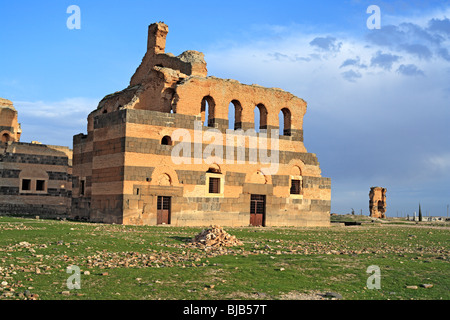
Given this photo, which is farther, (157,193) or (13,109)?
(13,109)

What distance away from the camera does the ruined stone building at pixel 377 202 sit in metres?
61.3

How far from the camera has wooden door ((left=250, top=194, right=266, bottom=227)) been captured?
1242 inches

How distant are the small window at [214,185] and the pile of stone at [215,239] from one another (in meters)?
11.6

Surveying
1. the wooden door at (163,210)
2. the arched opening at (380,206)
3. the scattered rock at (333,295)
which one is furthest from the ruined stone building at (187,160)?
the arched opening at (380,206)

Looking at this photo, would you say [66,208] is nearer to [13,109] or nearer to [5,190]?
[5,190]

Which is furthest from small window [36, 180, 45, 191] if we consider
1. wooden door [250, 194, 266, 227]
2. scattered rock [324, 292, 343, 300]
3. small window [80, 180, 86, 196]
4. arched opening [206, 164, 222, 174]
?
scattered rock [324, 292, 343, 300]

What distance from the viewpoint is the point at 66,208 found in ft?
137

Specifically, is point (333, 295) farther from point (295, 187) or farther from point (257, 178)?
point (295, 187)

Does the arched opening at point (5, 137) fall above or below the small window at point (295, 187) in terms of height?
above

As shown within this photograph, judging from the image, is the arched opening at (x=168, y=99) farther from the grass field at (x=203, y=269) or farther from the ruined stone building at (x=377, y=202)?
the ruined stone building at (x=377, y=202)

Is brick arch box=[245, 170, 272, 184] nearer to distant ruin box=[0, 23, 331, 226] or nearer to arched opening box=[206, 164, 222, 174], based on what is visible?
distant ruin box=[0, 23, 331, 226]

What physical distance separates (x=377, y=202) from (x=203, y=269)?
2104 inches
